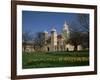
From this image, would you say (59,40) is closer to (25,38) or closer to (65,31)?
(65,31)

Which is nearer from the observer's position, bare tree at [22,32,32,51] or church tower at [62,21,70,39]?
bare tree at [22,32,32,51]

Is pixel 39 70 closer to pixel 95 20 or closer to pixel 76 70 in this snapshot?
pixel 76 70

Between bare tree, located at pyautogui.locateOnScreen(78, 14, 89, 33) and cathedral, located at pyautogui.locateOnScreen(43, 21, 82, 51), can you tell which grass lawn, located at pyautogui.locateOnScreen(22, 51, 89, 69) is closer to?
cathedral, located at pyautogui.locateOnScreen(43, 21, 82, 51)

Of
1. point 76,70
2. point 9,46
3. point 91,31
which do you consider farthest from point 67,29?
point 9,46

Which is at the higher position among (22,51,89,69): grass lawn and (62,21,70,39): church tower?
(62,21,70,39): church tower

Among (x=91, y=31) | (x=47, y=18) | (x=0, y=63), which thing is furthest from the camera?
(x=91, y=31)

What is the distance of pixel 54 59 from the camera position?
2170 mm

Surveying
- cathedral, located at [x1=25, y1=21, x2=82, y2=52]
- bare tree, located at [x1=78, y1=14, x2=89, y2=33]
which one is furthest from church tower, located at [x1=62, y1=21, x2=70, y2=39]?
bare tree, located at [x1=78, y1=14, x2=89, y2=33]

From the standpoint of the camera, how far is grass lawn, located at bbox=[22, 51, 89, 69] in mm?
A: 2090

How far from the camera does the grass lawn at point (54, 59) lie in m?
2.09

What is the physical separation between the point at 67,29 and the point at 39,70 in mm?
517

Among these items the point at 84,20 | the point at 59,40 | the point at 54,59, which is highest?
the point at 84,20

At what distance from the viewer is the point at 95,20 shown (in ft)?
7.55

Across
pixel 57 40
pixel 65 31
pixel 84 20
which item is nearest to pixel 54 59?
pixel 57 40
